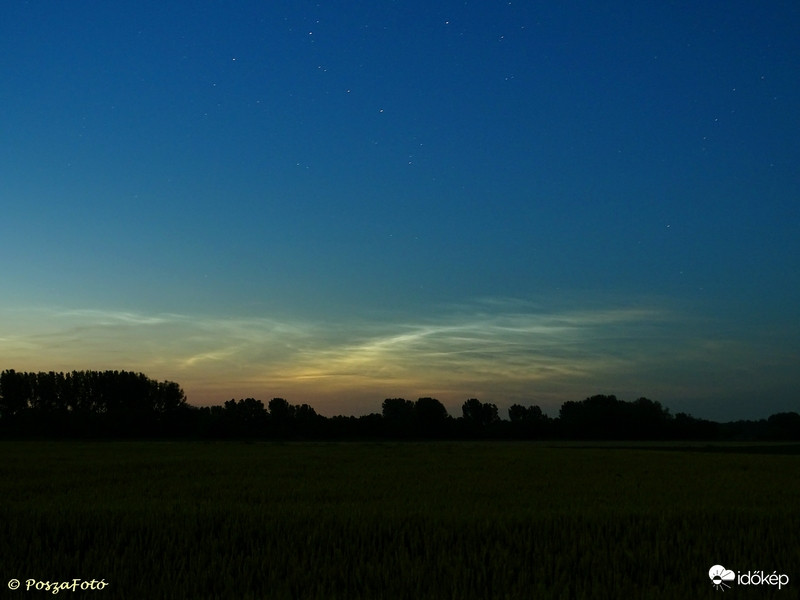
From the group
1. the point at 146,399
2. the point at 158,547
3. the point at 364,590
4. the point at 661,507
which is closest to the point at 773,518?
the point at 661,507

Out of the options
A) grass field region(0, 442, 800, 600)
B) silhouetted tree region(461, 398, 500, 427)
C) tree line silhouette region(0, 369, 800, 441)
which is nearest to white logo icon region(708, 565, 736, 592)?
grass field region(0, 442, 800, 600)

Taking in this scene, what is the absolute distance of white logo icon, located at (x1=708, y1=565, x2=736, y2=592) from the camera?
7.70m

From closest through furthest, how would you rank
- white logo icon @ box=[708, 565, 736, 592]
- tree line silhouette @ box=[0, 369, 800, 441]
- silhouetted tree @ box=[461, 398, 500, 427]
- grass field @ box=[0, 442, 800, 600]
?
grass field @ box=[0, 442, 800, 600] → white logo icon @ box=[708, 565, 736, 592] → tree line silhouette @ box=[0, 369, 800, 441] → silhouetted tree @ box=[461, 398, 500, 427]

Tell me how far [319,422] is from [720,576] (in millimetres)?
90439

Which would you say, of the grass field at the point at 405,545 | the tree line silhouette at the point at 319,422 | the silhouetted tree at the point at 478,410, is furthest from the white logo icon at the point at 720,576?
the silhouetted tree at the point at 478,410

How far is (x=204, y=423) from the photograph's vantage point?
93688mm

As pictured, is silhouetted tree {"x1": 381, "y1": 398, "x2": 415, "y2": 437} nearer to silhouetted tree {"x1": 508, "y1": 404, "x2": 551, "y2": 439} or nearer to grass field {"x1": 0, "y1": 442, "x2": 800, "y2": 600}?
silhouetted tree {"x1": 508, "y1": 404, "x2": 551, "y2": 439}

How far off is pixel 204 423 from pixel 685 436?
64025mm

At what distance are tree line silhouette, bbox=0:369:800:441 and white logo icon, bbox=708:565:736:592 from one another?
87085mm

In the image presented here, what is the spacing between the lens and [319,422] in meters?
96.2

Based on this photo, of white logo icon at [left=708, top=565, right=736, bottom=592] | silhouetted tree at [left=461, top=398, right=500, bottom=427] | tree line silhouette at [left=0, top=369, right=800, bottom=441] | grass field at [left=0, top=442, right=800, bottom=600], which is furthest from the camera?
silhouetted tree at [left=461, top=398, right=500, bottom=427]

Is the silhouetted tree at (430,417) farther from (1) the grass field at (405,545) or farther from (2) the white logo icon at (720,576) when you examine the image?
(2) the white logo icon at (720,576)

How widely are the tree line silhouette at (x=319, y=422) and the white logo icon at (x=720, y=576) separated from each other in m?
87.1

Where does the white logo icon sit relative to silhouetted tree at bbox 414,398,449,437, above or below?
below
